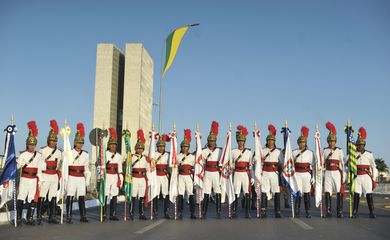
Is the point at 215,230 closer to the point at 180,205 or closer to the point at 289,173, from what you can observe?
the point at 180,205

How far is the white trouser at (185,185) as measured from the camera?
13.2m

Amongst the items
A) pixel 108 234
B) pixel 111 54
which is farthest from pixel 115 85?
pixel 108 234

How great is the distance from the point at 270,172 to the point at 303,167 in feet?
3.20

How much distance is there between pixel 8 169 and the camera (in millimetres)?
11734

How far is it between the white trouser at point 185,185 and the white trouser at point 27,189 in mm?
3914

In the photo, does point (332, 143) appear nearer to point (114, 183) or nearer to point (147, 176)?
point (147, 176)

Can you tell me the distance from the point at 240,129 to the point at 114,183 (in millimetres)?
3894

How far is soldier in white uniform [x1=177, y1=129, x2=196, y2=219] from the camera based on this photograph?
13195 millimetres

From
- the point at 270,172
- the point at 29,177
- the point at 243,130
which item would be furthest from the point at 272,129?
the point at 29,177

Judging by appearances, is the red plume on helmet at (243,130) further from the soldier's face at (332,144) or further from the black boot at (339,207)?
the black boot at (339,207)

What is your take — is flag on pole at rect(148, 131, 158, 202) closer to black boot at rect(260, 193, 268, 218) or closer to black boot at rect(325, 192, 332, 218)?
black boot at rect(260, 193, 268, 218)

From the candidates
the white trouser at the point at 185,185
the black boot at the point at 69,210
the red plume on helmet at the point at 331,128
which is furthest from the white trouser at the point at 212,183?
the black boot at the point at 69,210

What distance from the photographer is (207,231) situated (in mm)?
9672

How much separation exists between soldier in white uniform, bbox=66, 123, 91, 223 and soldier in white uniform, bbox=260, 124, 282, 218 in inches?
192
